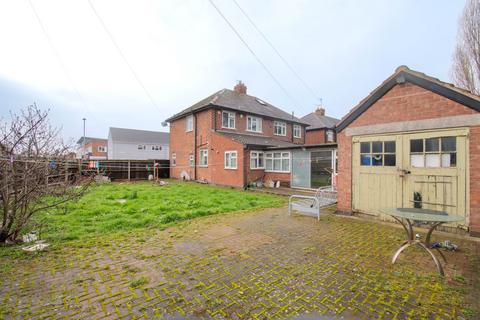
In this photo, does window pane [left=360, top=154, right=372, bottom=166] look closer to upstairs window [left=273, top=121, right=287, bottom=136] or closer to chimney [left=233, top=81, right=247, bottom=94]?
upstairs window [left=273, top=121, right=287, bottom=136]

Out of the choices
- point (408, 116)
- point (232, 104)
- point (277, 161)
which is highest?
point (232, 104)

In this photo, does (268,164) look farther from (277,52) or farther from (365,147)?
(365,147)

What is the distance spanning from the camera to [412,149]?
597 centimetres

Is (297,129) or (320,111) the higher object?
(320,111)

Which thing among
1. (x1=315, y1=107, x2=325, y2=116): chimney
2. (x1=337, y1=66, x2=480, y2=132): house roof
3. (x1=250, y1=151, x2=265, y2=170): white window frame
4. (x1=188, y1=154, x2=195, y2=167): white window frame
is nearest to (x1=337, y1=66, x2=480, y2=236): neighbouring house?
(x1=337, y1=66, x2=480, y2=132): house roof

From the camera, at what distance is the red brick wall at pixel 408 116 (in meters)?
5.09

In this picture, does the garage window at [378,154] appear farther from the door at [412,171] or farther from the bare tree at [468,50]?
the bare tree at [468,50]

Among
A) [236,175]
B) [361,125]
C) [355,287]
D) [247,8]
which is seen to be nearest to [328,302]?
[355,287]

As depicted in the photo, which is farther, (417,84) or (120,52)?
(120,52)

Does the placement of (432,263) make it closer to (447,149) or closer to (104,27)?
(447,149)

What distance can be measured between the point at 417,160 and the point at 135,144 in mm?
45124

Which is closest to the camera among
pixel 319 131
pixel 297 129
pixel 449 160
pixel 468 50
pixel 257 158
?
pixel 449 160

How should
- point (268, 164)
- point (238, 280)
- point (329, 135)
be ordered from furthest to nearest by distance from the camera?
point (329, 135) → point (268, 164) → point (238, 280)

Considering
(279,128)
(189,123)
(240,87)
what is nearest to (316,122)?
(279,128)
